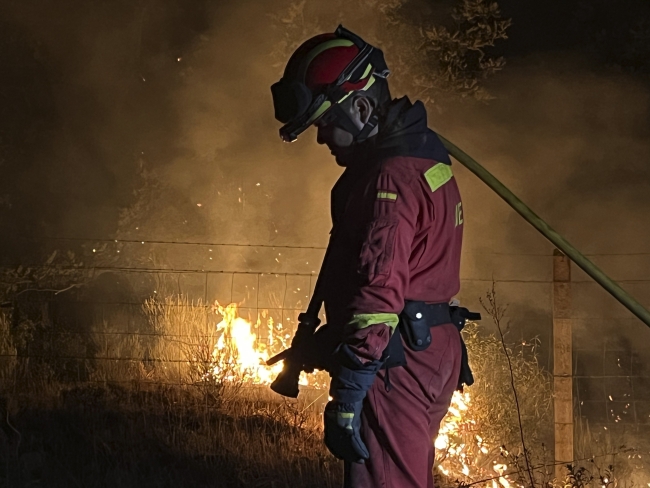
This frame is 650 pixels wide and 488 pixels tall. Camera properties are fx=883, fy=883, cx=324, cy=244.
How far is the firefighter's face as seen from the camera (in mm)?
3041

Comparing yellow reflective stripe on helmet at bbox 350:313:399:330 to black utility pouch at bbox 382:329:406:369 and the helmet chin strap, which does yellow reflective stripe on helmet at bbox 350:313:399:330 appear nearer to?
black utility pouch at bbox 382:329:406:369

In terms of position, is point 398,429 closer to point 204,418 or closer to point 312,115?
point 312,115

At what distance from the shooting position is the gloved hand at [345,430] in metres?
2.75

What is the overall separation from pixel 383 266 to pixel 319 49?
819 mm

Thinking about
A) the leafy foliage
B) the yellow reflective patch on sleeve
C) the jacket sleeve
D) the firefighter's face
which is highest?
the leafy foliage

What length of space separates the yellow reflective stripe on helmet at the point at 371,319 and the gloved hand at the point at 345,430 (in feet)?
0.85

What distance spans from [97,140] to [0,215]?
4.58 feet

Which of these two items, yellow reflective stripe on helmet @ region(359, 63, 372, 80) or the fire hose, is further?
the fire hose

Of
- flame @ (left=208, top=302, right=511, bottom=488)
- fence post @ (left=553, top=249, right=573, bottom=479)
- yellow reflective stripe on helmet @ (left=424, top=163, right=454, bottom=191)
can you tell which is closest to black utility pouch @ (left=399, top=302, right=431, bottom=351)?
yellow reflective stripe on helmet @ (left=424, top=163, right=454, bottom=191)

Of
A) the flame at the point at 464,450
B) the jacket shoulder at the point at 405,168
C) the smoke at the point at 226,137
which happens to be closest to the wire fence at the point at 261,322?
the smoke at the point at 226,137

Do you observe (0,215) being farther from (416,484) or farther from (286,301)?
(416,484)

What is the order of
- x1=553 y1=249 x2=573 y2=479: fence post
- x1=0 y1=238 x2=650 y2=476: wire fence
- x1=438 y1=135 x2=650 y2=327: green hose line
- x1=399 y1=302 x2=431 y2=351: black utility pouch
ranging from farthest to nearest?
1. x1=0 y1=238 x2=650 y2=476: wire fence
2. x1=553 y1=249 x2=573 y2=479: fence post
3. x1=438 y1=135 x2=650 y2=327: green hose line
4. x1=399 y1=302 x2=431 y2=351: black utility pouch

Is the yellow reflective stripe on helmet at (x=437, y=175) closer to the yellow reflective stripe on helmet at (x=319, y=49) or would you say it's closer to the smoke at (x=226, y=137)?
the yellow reflective stripe on helmet at (x=319, y=49)

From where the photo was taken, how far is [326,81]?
2975 mm
